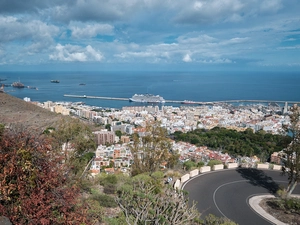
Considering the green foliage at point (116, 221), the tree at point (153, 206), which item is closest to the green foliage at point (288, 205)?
the tree at point (153, 206)

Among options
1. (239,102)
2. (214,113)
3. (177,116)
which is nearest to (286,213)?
(177,116)

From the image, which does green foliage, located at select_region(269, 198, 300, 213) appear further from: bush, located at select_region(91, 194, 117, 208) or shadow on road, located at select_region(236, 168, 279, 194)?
bush, located at select_region(91, 194, 117, 208)

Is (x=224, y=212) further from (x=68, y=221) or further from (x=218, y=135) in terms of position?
(x=218, y=135)

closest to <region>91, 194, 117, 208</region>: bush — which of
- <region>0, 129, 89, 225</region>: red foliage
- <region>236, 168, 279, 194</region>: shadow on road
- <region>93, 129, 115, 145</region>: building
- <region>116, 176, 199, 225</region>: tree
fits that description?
<region>116, 176, 199, 225</region>: tree

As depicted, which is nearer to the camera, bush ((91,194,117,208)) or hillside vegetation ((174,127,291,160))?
bush ((91,194,117,208))

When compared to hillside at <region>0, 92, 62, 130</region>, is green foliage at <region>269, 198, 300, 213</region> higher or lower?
lower

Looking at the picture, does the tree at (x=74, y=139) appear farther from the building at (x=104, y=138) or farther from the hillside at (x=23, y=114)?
the building at (x=104, y=138)

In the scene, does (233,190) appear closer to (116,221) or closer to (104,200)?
(104,200)
